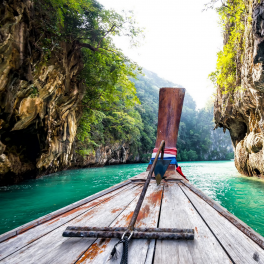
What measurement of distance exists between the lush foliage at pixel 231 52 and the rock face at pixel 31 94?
722 centimetres

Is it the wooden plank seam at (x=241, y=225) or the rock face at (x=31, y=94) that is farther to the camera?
the rock face at (x=31, y=94)

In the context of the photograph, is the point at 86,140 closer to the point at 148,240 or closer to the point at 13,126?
the point at 13,126

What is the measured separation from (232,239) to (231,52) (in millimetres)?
9487

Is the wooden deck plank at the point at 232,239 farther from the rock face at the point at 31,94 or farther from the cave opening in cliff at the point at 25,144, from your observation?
the cave opening in cliff at the point at 25,144

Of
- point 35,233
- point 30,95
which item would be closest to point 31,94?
point 30,95

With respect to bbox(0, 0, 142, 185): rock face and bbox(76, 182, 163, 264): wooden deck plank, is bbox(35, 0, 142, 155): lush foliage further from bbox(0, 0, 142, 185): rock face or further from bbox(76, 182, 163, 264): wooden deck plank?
bbox(76, 182, 163, 264): wooden deck plank

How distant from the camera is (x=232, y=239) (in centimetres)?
118

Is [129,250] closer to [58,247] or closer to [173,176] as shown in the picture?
[58,247]

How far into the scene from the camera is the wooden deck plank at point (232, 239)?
991 mm

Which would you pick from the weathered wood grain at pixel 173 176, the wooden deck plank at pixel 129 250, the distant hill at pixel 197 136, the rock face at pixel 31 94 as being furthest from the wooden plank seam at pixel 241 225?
the distant hill at pixel 197 136

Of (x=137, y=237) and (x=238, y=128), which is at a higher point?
(x=238, y=128)

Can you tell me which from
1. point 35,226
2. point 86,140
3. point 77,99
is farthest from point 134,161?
point 35,226

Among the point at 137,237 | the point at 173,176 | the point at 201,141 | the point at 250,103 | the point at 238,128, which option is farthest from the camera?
the point at 201,141

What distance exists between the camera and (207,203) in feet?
6.52
